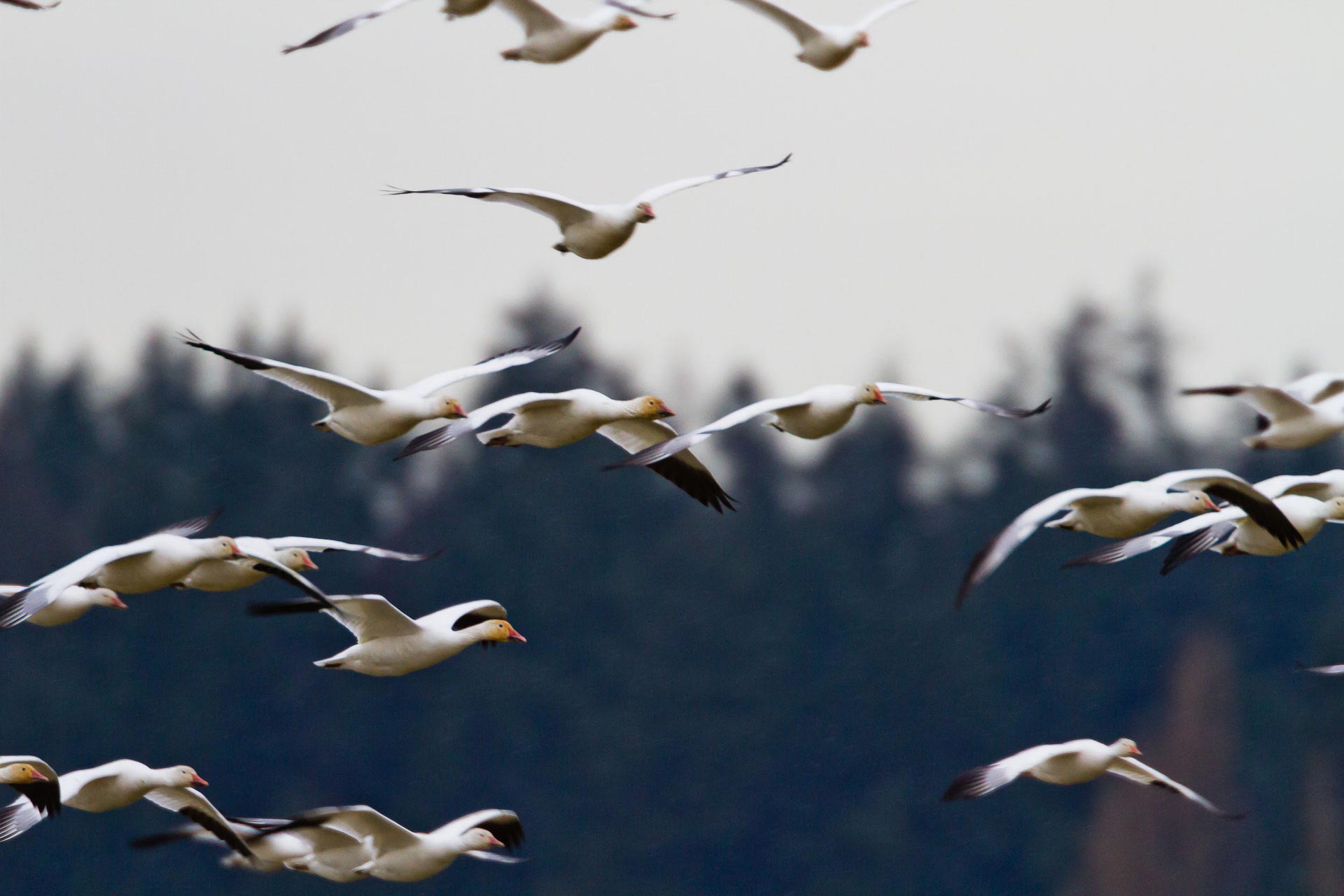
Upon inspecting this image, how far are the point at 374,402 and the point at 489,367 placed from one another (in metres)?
0.78

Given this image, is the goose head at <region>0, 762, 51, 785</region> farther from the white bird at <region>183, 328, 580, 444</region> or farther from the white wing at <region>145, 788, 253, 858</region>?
the white bird at <region>183, 328, 580, 444</region>

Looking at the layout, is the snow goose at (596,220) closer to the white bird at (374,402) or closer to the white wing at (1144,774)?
the white bird at (374,402)

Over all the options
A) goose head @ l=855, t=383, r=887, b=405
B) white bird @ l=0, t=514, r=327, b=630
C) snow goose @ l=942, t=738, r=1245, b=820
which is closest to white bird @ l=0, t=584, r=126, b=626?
white bird @ l=0, t=514, r=327, b=630

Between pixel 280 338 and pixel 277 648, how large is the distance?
9.35m

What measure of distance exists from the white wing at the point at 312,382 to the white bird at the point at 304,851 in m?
2.40

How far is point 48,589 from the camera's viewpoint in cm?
1128

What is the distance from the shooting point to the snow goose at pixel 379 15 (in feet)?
38.0

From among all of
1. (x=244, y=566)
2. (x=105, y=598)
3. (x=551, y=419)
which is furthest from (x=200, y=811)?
(x=551, y=419)

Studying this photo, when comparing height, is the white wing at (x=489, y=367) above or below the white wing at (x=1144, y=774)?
above

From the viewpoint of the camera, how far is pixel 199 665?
165 ft

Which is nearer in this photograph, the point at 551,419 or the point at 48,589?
the point at 48,589

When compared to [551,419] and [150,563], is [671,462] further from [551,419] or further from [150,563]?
[150,563]

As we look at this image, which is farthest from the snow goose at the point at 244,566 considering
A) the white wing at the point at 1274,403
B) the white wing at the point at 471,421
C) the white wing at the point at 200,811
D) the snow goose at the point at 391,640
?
the white wing at the point at 1274,403

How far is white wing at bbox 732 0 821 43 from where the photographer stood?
12.9 metres
